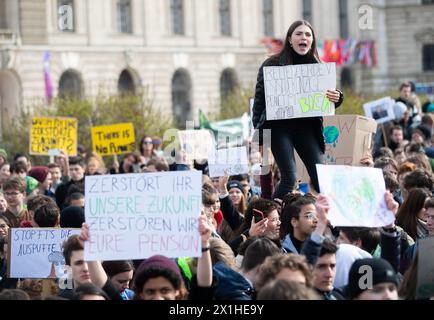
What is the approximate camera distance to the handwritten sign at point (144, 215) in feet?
23.5

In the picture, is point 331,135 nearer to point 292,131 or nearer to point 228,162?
point 228,162

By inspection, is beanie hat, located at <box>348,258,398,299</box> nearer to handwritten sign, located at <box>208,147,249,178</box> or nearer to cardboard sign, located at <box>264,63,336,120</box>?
cardboard sign, located at <box>264,63,336,120</box>

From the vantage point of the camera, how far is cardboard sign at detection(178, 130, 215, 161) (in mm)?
15961

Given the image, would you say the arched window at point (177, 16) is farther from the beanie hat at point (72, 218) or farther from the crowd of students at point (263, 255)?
the beanie hat at point (72, 218)

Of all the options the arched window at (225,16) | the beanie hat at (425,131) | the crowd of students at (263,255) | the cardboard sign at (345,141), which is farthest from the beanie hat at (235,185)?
the arched window at (225,16)

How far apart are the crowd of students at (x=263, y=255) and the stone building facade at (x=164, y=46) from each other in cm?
2499

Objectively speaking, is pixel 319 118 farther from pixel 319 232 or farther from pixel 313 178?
pixel 319 232

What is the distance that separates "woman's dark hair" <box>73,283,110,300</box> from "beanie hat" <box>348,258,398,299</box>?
52.9 inches

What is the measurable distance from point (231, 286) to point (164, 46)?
41.4m

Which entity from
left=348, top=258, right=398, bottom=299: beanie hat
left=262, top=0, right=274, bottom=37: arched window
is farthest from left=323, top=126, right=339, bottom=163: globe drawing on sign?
left=262, top=0, right=274, bottom=37: arched window

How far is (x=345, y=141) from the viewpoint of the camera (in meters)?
11.7

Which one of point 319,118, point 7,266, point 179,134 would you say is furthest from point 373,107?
point 7,266

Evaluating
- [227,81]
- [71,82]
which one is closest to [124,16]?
[71,82]

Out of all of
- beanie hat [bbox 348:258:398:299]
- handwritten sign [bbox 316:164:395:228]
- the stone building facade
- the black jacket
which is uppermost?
the stone building facade
